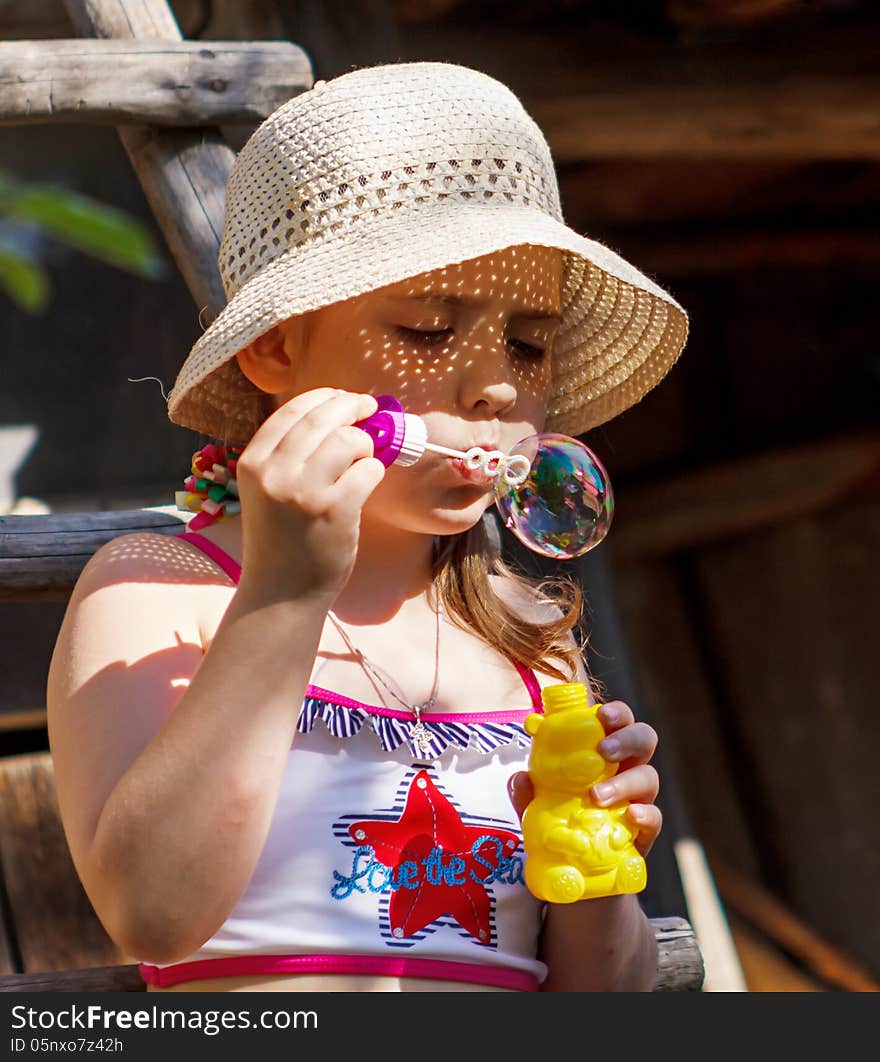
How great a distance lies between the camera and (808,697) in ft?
14.1

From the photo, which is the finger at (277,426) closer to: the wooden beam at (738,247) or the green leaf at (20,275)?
the green leaf at (20,275)

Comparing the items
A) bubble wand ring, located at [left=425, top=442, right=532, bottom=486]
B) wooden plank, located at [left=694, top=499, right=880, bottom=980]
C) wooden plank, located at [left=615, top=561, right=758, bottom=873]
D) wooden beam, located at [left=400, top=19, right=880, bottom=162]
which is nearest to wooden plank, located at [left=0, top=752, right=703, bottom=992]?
bubble wand ring, located at [left=425, top=442, right=532, bottom=486]

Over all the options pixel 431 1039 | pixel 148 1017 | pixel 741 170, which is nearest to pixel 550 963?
pixel 431 1039

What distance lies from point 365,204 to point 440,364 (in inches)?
7.6

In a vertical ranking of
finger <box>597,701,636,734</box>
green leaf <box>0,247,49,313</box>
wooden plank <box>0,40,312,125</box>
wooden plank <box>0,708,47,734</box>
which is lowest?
wooden plank <box>0,708,47,734</box>

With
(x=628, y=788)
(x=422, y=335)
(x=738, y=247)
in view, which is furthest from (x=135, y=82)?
(x=738, y=247)

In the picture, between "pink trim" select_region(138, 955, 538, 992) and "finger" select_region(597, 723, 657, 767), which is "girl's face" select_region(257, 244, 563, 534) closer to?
"finger" select_region(597, 723, 657, 767)

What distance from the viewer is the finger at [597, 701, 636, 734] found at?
1.25 metres

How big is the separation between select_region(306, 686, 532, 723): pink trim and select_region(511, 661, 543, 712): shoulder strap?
0.04ft

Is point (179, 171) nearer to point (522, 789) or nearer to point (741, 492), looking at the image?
point (522, 789)

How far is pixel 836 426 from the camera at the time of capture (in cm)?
430

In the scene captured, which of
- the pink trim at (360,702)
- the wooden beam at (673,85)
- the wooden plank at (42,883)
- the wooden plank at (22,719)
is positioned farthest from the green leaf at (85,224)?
the wooden beam at (673,85)

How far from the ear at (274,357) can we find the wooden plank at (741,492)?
9.13 feet

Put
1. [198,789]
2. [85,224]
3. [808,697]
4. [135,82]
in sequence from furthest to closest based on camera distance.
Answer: [808,697]
[135,82]
[198,789]
[85,224]
